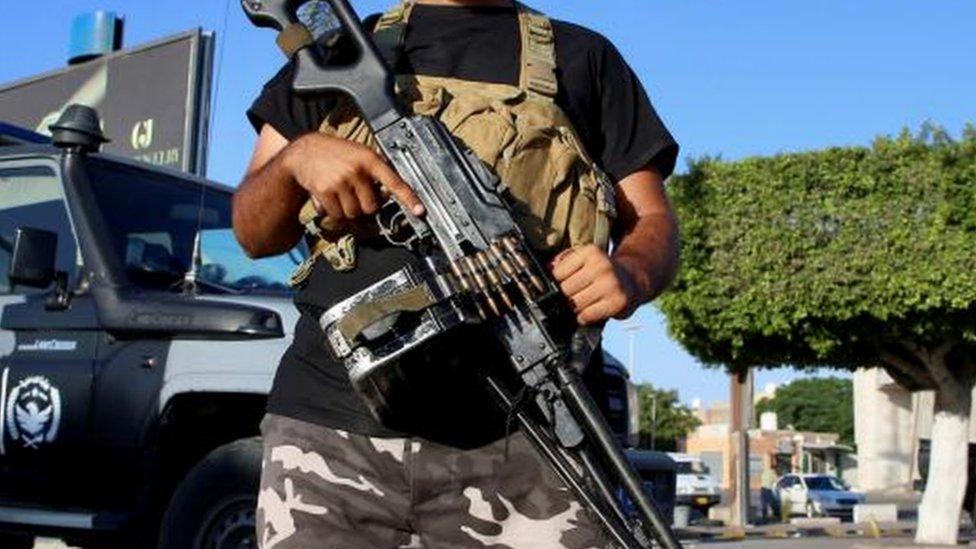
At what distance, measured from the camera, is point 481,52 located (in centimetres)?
255

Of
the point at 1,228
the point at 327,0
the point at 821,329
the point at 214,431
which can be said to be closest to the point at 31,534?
the point at 214,431

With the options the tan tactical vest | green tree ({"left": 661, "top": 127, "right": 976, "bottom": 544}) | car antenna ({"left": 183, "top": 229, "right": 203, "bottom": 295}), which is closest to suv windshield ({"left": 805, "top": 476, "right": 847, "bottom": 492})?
green tree ({"left": 661, "top": 127, "right": 976, "bottom": 544})

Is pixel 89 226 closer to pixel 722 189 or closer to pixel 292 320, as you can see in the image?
pixel 292 320

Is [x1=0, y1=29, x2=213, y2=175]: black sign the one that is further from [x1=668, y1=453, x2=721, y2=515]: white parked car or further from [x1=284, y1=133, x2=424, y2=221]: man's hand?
[x1=668, y1=453, x2=721, y2=515]: white parked car

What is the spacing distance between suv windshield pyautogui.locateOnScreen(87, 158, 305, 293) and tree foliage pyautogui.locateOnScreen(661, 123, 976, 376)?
1404cm

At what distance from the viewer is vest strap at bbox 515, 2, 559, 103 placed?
8.25ft

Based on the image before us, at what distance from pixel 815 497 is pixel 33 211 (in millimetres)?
38326

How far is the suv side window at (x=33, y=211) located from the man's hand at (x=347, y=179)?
4.07 meters

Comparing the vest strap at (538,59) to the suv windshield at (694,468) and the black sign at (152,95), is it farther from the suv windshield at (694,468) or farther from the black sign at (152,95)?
the suv windshield at (694,468)

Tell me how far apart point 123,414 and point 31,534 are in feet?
2.06

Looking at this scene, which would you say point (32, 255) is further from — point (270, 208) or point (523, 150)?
point (523, 150)

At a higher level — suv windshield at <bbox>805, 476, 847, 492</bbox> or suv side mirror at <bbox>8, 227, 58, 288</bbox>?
suv side mirror at <bbox>8, 227, 58, 288</bbox>

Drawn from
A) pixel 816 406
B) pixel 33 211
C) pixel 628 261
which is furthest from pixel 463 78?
pixel 816 406

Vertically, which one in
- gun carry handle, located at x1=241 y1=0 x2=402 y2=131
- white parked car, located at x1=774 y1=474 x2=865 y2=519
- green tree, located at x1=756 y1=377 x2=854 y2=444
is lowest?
white parked car, located at x1=774 y1=474 x2=865 y2=519
